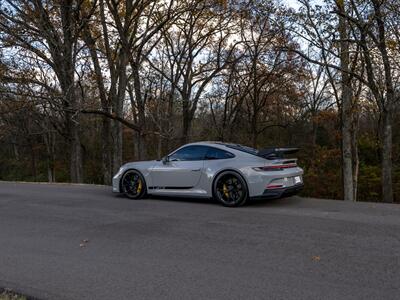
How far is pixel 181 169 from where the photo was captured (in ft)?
31.2

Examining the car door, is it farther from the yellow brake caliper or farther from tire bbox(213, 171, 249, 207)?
the yellow brake caliper

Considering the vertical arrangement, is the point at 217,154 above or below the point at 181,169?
above

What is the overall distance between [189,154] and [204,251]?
423 cm

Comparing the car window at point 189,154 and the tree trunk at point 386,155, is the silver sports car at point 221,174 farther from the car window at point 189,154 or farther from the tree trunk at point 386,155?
the tree trunk at point 386,155

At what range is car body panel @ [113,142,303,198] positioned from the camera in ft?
27.9

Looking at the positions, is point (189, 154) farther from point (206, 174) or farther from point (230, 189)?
point (230, 189)

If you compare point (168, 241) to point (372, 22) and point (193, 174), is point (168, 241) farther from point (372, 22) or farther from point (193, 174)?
point (372, 22)

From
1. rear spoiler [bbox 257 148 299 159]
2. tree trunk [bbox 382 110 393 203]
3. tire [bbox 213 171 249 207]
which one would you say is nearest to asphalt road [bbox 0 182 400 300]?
tire [bbox 213 171 249 207]

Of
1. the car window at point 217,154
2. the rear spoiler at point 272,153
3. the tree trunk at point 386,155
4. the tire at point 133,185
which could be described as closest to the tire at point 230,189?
the car window at point 217,154

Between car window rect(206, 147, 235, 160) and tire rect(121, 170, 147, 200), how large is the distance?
74.3 inches

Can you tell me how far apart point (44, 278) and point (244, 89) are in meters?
28.8

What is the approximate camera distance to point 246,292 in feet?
13.6

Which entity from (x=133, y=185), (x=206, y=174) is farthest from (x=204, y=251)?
(x=133, y=185)

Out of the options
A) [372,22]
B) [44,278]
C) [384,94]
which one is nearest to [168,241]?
[44,278]
